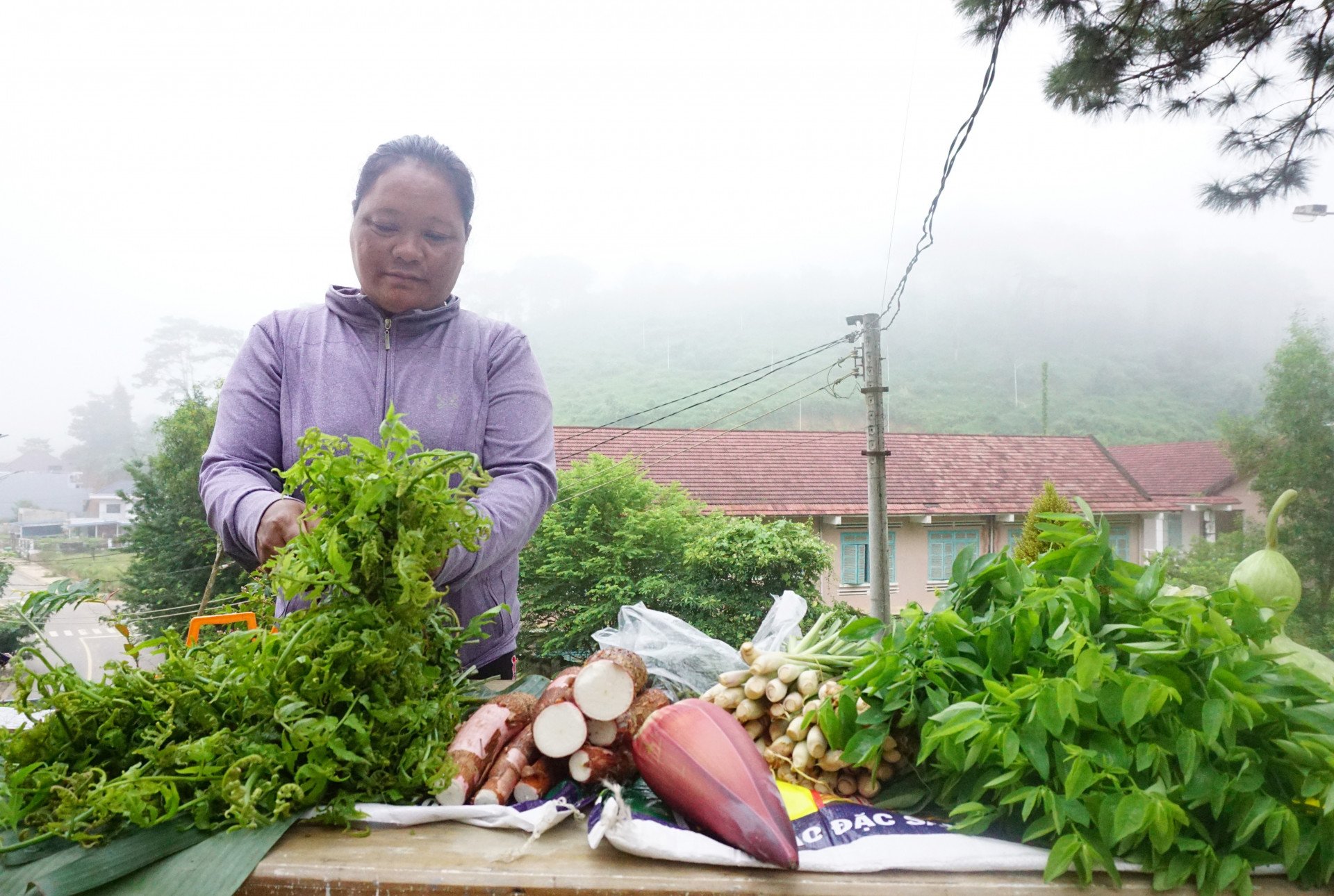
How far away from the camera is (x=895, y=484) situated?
1905 centimetres

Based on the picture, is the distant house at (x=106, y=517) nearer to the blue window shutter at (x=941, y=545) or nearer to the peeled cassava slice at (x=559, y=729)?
the peeled cassava slice at (x=559, y=729)

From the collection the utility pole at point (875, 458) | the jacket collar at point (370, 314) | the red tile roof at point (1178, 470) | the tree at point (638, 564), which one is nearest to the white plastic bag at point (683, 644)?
the jacket collar at point (370, 314)

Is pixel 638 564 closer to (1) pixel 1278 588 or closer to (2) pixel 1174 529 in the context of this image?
(1) pixel 1278 588

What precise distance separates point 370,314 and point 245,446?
0.40 metres

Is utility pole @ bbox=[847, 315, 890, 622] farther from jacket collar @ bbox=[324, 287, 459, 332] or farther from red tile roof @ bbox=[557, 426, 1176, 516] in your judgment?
jacket collar @ bbox=[324, 287, 459, 332]

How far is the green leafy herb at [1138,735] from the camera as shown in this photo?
0.92 m

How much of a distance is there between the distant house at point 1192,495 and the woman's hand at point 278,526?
22686mm

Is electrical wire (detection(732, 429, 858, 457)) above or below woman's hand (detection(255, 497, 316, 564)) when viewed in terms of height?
below

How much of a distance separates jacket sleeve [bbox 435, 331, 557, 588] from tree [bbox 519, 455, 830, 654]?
9023mm

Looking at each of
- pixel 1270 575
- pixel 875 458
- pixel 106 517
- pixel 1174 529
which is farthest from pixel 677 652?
pixel 106 517

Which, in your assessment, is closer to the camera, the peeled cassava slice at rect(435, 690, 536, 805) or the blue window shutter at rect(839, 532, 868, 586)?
the peeled cassava slice at rect(435, 690, 536, 805)

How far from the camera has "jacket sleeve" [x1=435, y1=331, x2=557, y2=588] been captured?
1.37 metres

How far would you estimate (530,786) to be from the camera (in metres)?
1.17

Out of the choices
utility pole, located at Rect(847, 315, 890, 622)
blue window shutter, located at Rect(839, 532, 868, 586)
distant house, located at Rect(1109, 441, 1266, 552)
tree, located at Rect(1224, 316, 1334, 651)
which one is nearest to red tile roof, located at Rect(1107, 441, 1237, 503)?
distant house, located at Rect(1109, 441, 1266, 552)
